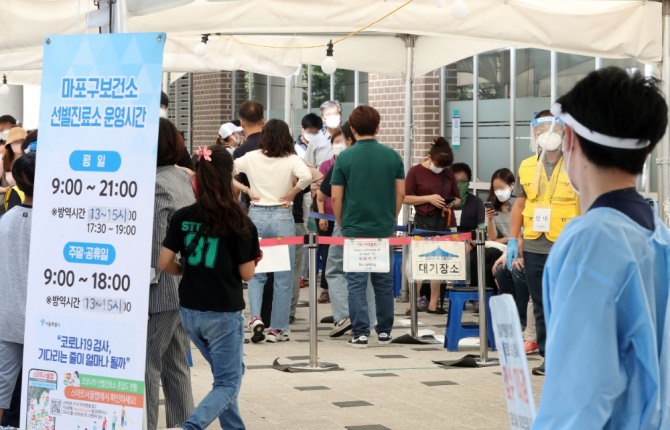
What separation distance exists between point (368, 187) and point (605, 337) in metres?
7.49

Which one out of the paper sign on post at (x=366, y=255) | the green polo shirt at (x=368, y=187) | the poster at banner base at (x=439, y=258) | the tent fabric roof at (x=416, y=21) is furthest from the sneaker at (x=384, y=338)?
the tent fabric roof at (x=416, y=21)

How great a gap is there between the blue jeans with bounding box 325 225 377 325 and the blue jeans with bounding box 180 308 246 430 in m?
4.75

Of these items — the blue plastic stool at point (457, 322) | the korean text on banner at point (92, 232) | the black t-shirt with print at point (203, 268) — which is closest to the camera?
the korean text on banner at point (92, 232)

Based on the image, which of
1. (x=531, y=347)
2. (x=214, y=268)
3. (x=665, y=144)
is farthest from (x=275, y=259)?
(x=214, y=268)

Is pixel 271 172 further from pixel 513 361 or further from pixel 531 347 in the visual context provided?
pixel 513 361

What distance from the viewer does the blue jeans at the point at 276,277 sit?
10.0 meters

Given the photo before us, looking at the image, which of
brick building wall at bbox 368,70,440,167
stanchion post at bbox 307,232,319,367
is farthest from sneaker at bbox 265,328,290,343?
brick building wall at bbox 368,70,440,167

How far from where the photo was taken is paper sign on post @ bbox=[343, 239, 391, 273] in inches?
381

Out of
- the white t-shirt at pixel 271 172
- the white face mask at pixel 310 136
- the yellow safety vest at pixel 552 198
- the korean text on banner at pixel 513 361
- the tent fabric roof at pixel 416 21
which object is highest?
the tent fabric roof at pixel 416 21

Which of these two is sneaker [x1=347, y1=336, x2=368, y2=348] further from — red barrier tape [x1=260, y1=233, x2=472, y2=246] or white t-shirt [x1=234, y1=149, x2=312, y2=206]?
white t-shirt [x1=234, y1=149, x2=312, y2=206]

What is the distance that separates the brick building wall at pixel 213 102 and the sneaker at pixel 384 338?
12.8 metres

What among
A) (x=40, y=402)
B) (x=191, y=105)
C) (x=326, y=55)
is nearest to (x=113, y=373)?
(x=40, y=402)

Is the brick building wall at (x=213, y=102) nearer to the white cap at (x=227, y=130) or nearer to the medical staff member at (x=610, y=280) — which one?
the white cap at (x=227, y=130)

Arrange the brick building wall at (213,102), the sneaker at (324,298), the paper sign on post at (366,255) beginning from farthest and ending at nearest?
the brick building wall at (213,102) → the sneaker at (324,298) → the paper sign on post at (366,255)
